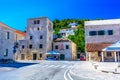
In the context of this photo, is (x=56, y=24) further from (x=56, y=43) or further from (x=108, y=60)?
(x=108, y=60)

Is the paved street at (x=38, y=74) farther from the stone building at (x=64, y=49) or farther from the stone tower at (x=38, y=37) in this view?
the stone building at (x=64, y=49)

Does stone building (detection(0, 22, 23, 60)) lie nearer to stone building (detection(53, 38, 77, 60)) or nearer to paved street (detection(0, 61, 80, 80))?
paved street (detection(0, 61, 80, 80))

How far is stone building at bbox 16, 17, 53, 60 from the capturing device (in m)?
60.5

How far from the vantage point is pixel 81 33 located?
277ft

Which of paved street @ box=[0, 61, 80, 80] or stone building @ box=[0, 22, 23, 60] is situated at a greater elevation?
stone building @ box=[0, 22, 23, 60]

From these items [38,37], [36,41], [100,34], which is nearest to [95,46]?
[100,34]

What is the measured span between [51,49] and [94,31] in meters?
22.3

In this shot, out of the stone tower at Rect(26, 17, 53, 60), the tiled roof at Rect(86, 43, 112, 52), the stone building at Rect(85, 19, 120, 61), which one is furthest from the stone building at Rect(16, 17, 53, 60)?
the tiled roof at Rect(86, 43, 112, 52)

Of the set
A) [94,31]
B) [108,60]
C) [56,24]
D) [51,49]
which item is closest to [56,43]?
[51,49]

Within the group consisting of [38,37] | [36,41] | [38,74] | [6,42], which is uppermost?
[38,37]

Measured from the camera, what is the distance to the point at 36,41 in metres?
61.4

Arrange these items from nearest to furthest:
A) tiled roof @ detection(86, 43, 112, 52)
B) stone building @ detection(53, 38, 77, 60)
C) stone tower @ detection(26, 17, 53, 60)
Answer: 1. tiled roof @ detection(86, 43, 112, 52)
2. stone tower @ detection(26, 17, 53, 60)
3. stone building @ detection(53, 38, 77, 60)

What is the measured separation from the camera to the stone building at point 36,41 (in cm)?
6047

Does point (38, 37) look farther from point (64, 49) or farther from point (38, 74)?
point (38, 74)
